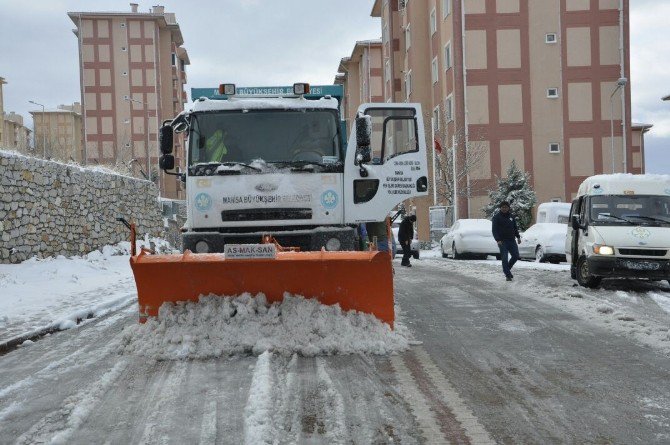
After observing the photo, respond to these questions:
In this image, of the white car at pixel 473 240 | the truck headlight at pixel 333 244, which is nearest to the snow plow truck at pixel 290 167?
the truck headlight at pixel 333 244

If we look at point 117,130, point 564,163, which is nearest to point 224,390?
point 564,163

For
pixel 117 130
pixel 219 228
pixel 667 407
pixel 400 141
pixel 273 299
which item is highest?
pixel 117 130

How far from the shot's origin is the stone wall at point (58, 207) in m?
13.8

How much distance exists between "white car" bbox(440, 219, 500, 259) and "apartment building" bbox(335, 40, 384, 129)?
37.0 m

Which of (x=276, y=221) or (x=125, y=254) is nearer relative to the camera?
(x=276, y=221)

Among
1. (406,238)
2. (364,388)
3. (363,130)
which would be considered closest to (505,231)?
(406,238)

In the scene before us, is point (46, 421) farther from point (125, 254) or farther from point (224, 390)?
point (125, 254)

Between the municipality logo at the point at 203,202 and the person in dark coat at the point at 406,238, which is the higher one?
the municipality logo at the point at 203,202

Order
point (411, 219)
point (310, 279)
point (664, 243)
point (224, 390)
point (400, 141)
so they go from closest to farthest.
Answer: point (224, 390)
point (310, 279)
point (400, 141)
point (664, 243)
point (411, 219)

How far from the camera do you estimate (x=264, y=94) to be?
911 centimetres

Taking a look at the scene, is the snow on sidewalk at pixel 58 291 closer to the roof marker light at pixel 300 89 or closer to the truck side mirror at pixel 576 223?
the roof marker light at pixel 300 89

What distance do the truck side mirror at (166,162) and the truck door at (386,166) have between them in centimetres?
241

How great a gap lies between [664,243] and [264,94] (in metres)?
7.61

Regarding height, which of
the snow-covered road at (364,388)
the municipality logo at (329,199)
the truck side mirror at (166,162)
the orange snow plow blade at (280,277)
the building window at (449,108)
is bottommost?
the snow-covered road at (364,388)
